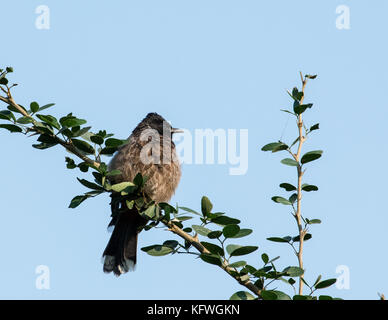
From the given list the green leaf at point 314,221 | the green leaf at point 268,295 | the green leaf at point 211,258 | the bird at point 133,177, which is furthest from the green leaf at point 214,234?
the bird at point 133,177

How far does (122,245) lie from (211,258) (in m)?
2.45

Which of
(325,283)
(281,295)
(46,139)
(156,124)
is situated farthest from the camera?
(156,124)

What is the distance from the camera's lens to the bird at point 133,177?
5.41 m

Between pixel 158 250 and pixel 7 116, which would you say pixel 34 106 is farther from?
pixel 158 250

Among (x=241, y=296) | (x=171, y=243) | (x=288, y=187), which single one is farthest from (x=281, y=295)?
(x=171, y=243)

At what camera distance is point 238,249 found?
131 inches

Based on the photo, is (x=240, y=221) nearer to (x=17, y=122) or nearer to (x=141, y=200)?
(x=141, y=200)

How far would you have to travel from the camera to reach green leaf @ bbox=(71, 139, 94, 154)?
3.69 m

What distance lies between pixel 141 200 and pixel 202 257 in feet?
3.12

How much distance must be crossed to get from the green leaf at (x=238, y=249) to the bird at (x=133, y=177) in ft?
6.83

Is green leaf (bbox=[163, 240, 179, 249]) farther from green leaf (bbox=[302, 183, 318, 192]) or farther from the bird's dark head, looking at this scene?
the bird's dark head

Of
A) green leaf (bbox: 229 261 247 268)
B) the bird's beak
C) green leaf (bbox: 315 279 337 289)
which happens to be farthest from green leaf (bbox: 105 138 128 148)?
the bird's beak

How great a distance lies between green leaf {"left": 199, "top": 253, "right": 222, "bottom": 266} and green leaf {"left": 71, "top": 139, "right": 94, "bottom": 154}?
3.25 ft

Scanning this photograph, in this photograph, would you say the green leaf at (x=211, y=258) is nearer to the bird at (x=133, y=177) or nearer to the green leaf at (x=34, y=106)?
the green leaf at (x=34, y=106)
